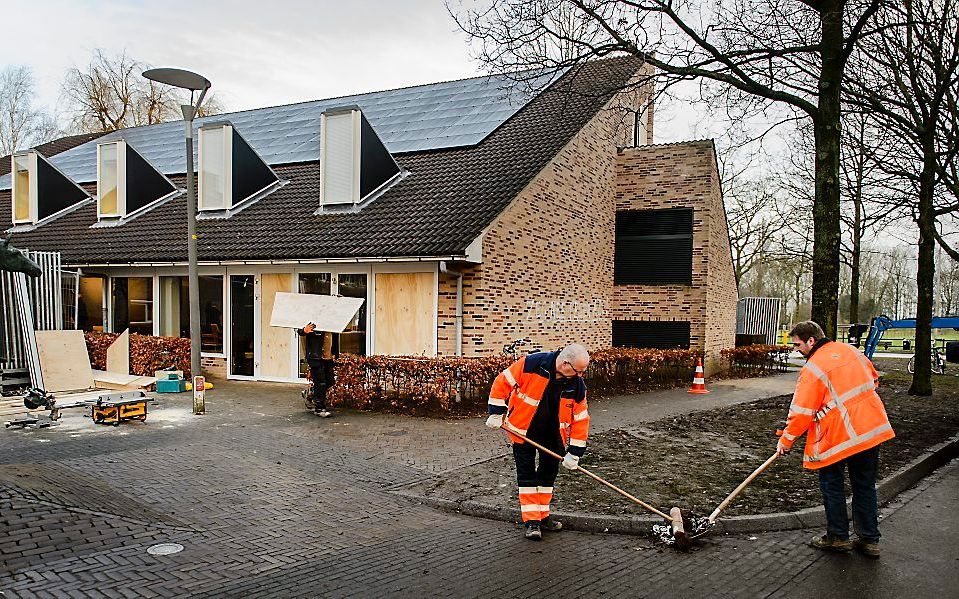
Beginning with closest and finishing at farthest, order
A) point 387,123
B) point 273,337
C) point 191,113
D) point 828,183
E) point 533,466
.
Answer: point 533,466 < point 828,183 < point 191,113 < point 273,337 < point 387,123

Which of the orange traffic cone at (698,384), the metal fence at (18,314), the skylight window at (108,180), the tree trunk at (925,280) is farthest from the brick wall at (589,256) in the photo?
the skylight window at (108,180)

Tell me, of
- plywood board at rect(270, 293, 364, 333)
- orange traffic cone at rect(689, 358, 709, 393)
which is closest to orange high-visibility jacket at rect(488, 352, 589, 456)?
plywood board at rect(270, 293, 364, 333)

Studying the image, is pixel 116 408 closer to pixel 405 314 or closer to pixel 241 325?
pixel 405 314

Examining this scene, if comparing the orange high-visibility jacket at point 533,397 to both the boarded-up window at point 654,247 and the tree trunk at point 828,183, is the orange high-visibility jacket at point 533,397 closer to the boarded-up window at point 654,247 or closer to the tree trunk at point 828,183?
the tree trunk at point 828,183

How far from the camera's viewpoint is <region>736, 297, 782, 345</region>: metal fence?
31.3m

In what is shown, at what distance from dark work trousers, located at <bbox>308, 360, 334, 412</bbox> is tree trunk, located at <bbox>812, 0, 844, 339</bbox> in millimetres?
8077

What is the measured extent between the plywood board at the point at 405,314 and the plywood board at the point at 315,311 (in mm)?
1550

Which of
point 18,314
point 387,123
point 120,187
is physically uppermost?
point 387,123

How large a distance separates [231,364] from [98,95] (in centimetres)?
2950

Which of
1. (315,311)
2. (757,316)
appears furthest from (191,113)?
(757,316)

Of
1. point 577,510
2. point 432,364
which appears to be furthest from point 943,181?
point 577,510

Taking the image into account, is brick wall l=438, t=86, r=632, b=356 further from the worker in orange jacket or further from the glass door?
the worker in orange jacket

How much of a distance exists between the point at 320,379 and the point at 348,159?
6.34 meters

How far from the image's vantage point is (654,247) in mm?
19844
